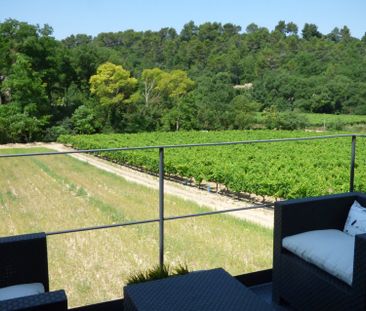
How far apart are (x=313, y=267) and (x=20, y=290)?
1.33 meters

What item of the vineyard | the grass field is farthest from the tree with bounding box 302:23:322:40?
the grass field

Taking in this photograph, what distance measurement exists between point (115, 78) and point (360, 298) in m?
38.3

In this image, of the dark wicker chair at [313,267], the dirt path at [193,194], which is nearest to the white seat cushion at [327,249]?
the dark wicker chair at [313,267]

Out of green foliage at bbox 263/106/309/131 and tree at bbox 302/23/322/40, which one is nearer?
green foliage at bbox 263/106/309/131

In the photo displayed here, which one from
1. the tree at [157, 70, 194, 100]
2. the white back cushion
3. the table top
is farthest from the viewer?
the tree at [157, 70, 194, 100]

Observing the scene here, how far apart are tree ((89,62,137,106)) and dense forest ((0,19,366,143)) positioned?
3.7 inches

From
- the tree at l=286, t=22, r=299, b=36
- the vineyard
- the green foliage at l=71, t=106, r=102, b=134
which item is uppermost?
the tree at l=286, t=22, r=299, b=36

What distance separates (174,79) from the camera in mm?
46188

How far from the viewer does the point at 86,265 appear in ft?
25.4

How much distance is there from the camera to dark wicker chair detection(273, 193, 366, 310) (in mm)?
1687

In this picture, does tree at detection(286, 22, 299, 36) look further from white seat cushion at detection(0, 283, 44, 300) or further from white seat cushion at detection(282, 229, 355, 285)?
white seat cushion at detection(0, 283, 44, 300)

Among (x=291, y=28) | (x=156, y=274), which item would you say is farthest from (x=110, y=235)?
(x=291, y=28)

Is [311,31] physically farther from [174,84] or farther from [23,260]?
[23,260]

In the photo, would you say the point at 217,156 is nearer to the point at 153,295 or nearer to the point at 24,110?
the point at 153,295
